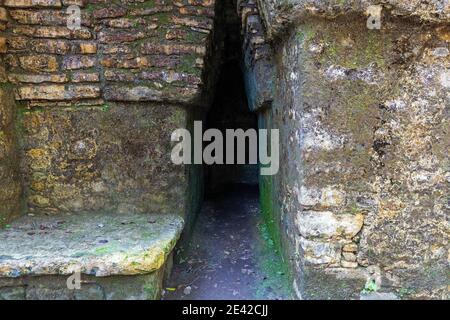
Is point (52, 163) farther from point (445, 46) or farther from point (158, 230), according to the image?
point (445, 46)

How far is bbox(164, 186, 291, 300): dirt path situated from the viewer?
2.61 metres

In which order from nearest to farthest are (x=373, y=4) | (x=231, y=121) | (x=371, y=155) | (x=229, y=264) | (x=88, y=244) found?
(x=373, y=4)
(x=371, y=155)
(x=88, y=244)
(x=229, y=264)
(x=231, y=121)

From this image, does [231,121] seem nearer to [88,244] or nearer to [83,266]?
[88,244]

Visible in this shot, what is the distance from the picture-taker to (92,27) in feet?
9.14

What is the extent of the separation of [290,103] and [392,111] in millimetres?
614

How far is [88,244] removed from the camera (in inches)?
94.3

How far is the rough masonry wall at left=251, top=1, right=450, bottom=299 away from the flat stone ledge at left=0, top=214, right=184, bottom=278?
3.24 ft

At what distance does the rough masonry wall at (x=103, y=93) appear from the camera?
277 cm

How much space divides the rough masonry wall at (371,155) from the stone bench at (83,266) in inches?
37.2

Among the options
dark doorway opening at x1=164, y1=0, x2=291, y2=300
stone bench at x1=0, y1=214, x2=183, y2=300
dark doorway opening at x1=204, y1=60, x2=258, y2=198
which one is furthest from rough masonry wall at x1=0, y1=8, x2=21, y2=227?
dark doorway opening at x1=204, y1=60, x2=258, y2=198

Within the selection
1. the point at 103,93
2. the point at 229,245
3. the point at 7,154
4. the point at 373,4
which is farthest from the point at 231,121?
the point at 373,4

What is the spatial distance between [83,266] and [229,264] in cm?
125

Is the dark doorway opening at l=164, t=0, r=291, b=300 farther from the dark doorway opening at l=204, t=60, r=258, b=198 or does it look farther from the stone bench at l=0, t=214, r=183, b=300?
the stone bench at l=0, t=214, r=183, b=300

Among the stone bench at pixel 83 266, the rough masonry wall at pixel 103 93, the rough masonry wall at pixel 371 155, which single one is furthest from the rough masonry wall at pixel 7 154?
the rough masonry wall at pixel 371 155
